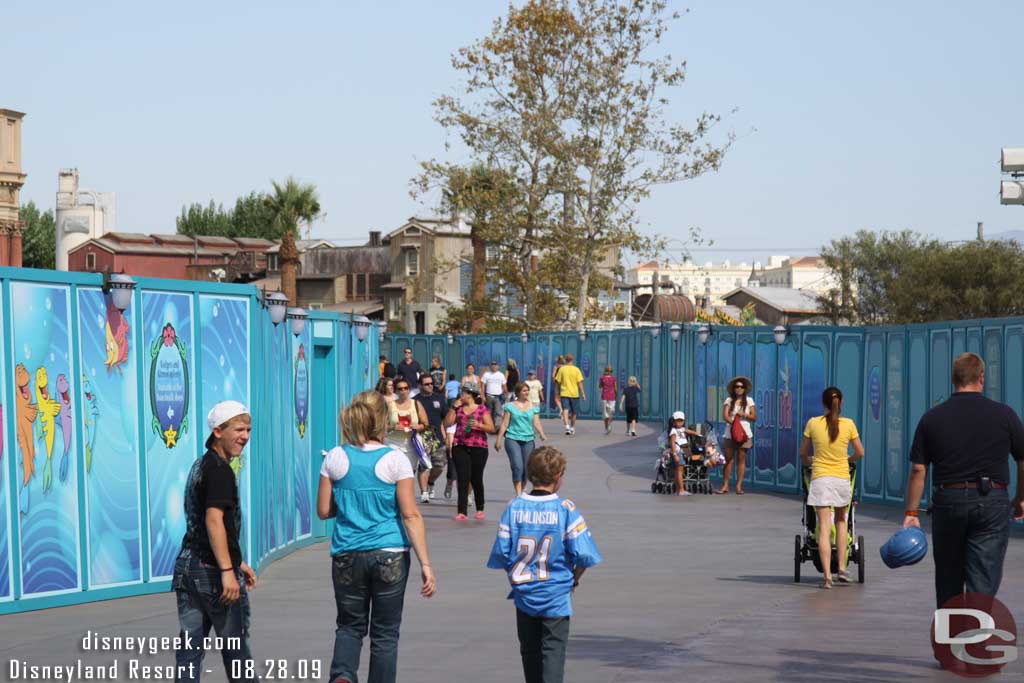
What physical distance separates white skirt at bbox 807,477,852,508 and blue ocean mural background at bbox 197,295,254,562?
4.94 meters

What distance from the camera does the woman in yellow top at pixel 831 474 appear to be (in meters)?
13.2

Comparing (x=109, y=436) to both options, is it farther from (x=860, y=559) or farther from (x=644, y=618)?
(x=860, y=559)

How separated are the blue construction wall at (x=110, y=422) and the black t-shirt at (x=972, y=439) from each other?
21.5 ft

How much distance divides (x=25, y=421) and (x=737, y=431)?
13.8 metres

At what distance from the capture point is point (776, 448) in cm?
2408

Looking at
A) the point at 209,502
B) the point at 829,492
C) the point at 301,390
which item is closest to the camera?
the point at 209,502

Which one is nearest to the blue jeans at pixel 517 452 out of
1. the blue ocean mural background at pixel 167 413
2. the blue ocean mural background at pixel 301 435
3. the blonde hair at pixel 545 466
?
the blue ocean mural background at pixel 301 435

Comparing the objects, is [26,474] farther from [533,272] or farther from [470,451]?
[533,272]

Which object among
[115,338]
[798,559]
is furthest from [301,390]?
[798,559]

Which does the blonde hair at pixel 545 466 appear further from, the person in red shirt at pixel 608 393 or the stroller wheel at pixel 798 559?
the person in red shirt at pixel 608 393

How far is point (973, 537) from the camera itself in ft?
28.8

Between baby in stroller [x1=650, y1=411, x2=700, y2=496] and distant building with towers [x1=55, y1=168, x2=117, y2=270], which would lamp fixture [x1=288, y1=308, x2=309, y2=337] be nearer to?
baby in stroller [x1=650, y1=411, x2=700, y2=496]

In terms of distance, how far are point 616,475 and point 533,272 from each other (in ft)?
102

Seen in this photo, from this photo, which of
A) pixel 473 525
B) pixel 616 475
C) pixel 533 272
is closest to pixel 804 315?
pixel 533 272
